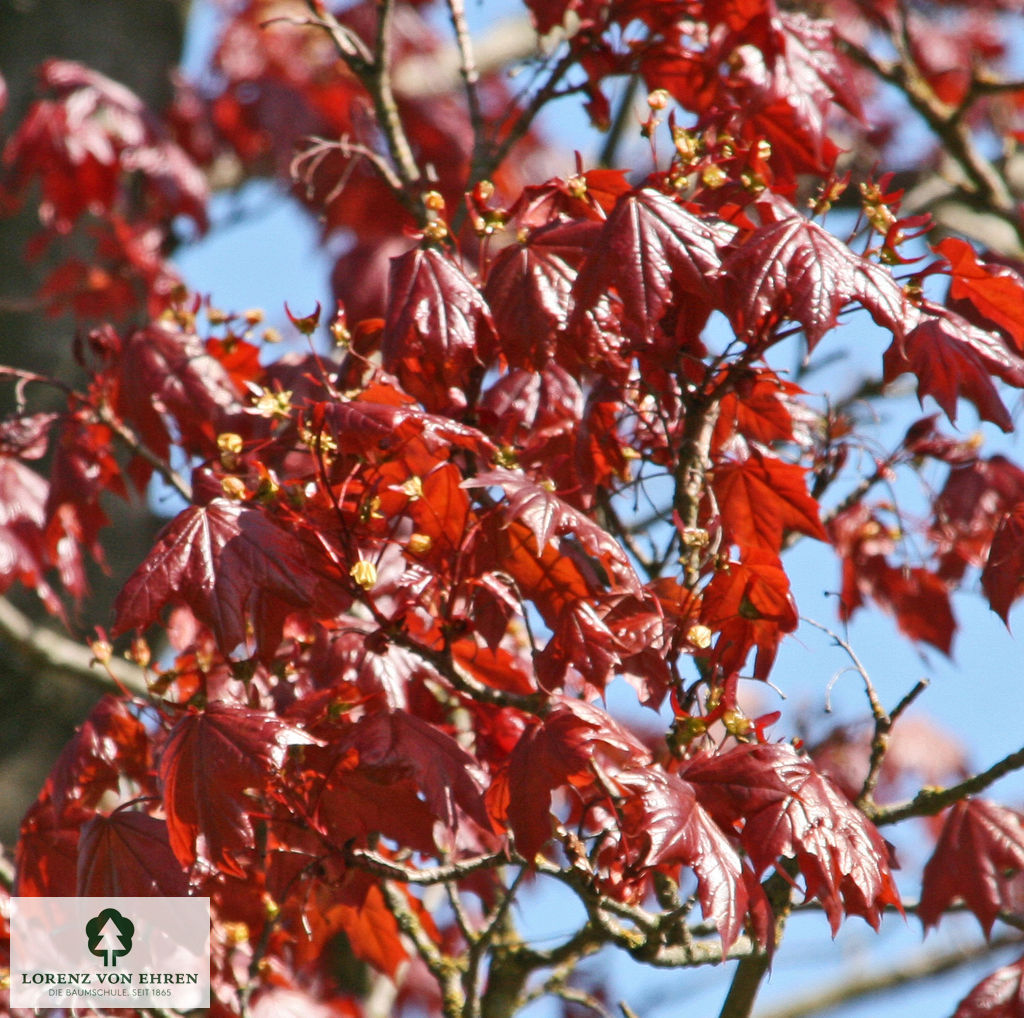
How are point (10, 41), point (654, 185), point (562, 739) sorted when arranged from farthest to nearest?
point (10, 41) < point (654, 185) < point (562, 739)

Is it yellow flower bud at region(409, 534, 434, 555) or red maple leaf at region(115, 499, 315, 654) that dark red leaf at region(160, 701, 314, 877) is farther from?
yellow flower bud at region(409, 534, 434, 555)

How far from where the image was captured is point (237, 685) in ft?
5.99

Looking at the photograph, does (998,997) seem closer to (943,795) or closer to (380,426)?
(943,795)

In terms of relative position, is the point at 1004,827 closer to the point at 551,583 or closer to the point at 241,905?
the point at 551,583

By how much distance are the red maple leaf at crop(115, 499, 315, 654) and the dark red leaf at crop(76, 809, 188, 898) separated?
0.92 ft

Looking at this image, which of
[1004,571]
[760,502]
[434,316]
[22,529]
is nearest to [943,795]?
[1004,571]

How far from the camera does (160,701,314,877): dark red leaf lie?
1361 millimetres

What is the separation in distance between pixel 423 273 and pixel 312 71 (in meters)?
3.92

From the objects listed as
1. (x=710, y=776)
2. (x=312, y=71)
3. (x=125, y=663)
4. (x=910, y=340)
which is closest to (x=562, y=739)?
(x=710, y=776)

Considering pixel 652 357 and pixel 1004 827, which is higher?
pixel 652 357

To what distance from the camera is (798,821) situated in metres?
→ 1.34

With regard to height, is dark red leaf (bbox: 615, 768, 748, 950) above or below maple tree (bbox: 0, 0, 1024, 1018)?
below

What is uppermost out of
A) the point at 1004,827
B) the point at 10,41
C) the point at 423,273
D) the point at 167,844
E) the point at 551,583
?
the point at 10,41

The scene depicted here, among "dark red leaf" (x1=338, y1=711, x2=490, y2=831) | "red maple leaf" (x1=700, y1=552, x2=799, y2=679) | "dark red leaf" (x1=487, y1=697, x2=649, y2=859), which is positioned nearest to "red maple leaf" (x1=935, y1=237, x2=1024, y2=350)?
"red maple leaf" (x1=700, y1=552, x2=799, y2=679)
